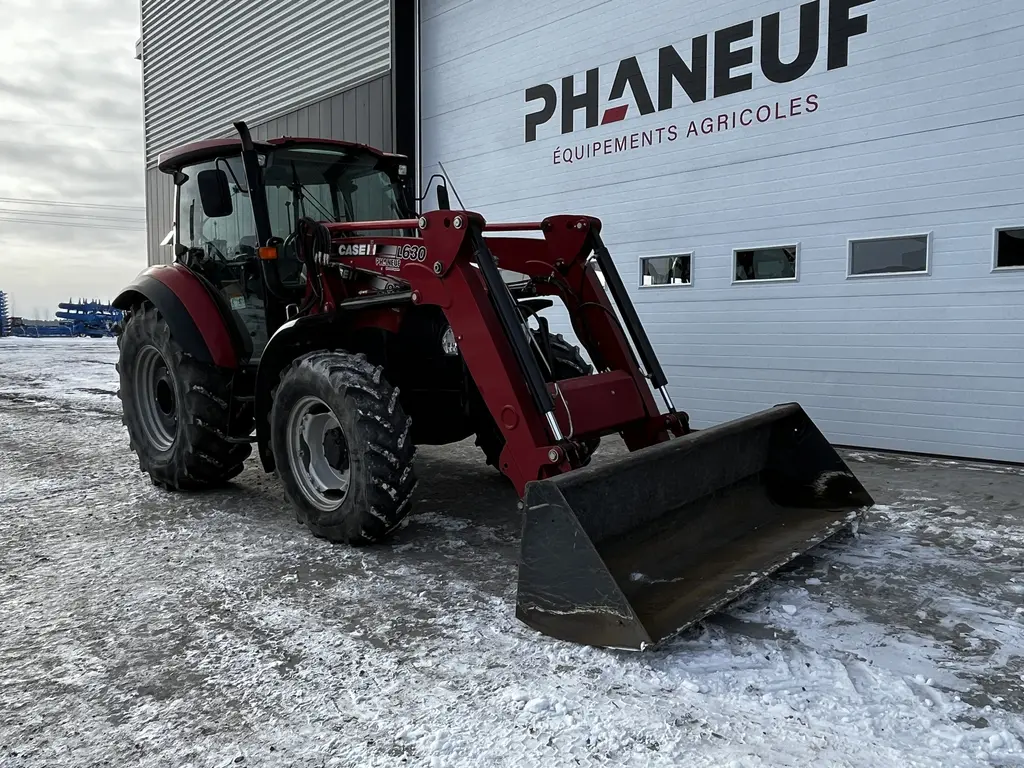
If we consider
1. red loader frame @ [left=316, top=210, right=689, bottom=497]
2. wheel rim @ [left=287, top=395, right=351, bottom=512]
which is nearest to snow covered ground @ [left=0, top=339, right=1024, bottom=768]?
wheel rim @ [left=287, top=395, right=351, bottom=512]

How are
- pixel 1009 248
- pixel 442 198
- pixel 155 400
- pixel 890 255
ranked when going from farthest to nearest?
pixel 890 255
pixel 1009 248
pixel 155 400
pixel 442 198

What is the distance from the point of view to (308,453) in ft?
14.6

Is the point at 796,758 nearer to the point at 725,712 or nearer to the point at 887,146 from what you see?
the point at 725,712

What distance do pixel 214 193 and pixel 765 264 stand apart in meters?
5.09

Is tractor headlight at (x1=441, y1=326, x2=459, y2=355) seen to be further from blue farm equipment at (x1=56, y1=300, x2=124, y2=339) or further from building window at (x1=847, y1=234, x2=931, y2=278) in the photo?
blue farm equipment at (x1=56, y1=300, x2=124, y2=339)

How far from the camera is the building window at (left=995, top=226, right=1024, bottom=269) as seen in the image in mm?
6125

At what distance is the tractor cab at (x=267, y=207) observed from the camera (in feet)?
16.3

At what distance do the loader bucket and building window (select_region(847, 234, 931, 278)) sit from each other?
3094 millimetres

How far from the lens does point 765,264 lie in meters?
7.53

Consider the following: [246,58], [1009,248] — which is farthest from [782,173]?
[246,58]

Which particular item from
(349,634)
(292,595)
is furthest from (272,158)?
(349,634)

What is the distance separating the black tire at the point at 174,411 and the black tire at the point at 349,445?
0.81 meters

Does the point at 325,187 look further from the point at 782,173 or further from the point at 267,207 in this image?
the point at 782,173

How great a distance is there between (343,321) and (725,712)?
2.96m
